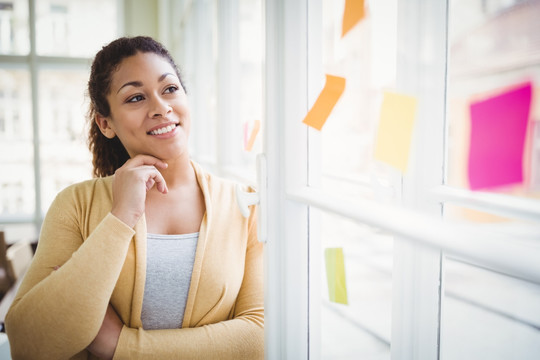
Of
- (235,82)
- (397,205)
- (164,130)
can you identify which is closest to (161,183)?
(164,130)

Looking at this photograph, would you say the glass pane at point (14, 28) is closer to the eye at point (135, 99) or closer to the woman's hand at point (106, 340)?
the eye at point (135, 99)

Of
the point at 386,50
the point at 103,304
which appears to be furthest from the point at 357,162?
the point at 103,304

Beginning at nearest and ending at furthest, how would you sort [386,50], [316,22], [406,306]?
[406,306] < [316,22] < [386,50]

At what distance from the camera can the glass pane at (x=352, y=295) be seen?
931 mm

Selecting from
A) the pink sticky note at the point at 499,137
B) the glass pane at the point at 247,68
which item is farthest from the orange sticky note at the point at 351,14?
the glass pane at the point at 247,68

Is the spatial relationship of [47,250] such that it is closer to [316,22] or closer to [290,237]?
[290,237]

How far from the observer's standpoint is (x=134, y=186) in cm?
90

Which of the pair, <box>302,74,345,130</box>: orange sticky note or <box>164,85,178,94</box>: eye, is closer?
<box>302,74,345,130</box>: orange sticky note

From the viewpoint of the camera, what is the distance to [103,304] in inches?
31.9

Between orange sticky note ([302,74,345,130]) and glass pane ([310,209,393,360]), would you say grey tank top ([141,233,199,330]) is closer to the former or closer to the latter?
glass pane ([310,209,393,360])

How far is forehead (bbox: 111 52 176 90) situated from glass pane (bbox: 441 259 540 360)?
4.88 feet

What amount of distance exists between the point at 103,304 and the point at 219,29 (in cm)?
135

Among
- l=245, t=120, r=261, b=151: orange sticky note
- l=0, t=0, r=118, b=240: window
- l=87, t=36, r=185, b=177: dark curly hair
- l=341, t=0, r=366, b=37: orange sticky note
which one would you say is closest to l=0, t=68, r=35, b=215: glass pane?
l=0, t=0, r=118, b=240: window

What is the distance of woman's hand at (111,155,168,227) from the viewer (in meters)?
0.87
